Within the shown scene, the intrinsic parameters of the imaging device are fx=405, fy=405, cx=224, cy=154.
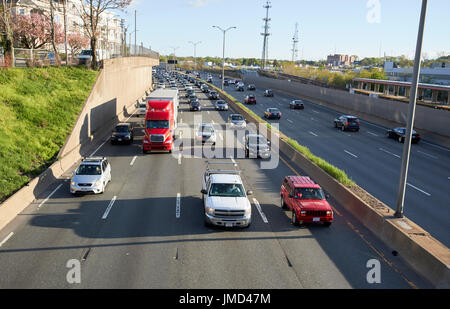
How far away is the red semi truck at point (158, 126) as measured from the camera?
100ft

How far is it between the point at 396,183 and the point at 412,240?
11415 mm

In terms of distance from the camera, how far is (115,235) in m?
15.6

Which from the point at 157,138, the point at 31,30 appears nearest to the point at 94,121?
the point at 157,138

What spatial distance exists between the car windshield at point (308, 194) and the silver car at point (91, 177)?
1008 cm

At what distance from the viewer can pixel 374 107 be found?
5259 centimetres

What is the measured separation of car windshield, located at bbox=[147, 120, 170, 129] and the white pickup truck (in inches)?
542

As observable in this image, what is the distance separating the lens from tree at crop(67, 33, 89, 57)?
73250mm

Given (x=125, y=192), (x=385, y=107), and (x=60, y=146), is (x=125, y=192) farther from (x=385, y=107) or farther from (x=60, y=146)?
(x=385, y=107)

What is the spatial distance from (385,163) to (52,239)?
76.1 ft

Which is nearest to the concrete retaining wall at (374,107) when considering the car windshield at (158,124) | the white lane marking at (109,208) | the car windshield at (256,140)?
the car windshield at (256,140)

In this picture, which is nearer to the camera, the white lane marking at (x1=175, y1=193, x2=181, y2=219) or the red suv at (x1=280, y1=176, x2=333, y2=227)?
the red suv at (x1=280, y1=176, x2=333, y2=227)

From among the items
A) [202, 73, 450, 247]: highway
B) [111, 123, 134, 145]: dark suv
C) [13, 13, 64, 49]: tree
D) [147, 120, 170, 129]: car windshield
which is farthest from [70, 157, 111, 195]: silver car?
[13, 13, 64, 49]: tree

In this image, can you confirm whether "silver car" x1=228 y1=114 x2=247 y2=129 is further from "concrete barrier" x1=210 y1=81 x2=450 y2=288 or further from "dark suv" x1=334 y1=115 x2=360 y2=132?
"concrete barrier" x1=210 y1=81 x2=450 y2=288
